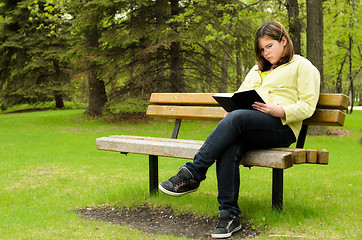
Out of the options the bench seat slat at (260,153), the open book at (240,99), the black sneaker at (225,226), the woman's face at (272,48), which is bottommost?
the black sneaker at (225,226)

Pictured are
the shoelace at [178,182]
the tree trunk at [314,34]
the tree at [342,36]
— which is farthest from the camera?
the tree at [342,36]

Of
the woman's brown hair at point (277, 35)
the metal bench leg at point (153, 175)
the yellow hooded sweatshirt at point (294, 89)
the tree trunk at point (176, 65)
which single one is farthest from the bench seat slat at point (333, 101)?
the tree trunk at point (176, 65)

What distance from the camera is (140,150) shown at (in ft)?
12.9

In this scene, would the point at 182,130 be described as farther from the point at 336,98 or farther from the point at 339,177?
the point at 336,98

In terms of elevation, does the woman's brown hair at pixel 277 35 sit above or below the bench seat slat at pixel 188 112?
above

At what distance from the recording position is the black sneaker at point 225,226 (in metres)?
3.25

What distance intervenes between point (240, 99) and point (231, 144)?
1.25 feet

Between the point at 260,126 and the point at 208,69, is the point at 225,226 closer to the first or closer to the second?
the point at 260,126

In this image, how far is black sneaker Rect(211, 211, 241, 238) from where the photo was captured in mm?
3252

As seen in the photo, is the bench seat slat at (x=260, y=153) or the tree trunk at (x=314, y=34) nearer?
the bench seat slat at (x=260, y=153)

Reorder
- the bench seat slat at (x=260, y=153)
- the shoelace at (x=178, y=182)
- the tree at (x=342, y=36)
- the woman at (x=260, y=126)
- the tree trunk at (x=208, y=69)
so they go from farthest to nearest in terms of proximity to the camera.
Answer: the tree trunk at (x=208, y=69) < the tree at (x=342, y=36) < the shoelace at (x=178, y=182) < the woman at (x=260, y=126) < the bench seat slat at (x=260, y=153)

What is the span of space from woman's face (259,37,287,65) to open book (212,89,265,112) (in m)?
0.50

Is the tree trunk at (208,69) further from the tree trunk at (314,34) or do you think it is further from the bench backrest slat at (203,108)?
the bench backrest slat at (203,108)

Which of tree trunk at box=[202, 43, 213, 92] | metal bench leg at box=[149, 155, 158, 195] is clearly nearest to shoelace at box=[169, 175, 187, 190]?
metal bench leg at box=[149, 155, 158, 195]
